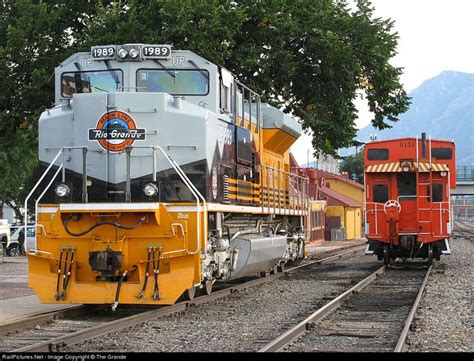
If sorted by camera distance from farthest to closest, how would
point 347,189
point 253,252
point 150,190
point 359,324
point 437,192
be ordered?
point 347,189 < point 437,192 < point 253,252 < point 150,190 < point 359,324

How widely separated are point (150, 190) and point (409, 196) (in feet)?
41.0

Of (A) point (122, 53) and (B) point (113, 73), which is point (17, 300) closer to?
(B) point (113, 73)

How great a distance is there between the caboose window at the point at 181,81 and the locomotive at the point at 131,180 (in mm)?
16

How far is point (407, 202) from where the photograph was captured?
22.6 meters

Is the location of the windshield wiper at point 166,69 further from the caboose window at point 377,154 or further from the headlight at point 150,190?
the caboose window at point 377,154

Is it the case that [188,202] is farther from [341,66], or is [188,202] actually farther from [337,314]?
[341,66]

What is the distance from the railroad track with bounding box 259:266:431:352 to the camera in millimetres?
9078

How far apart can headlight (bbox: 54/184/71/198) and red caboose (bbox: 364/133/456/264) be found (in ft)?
40.4

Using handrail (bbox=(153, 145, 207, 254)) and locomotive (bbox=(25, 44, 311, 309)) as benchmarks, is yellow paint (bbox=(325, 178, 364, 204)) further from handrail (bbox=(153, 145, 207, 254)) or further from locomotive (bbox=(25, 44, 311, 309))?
handrail (bbox=(153, 145, 207, 254))

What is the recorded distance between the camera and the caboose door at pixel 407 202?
22328 millimetres

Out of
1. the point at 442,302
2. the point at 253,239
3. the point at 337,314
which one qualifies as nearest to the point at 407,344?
the point at 337,314

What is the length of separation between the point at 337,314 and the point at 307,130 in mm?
15918

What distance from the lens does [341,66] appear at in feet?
84.1

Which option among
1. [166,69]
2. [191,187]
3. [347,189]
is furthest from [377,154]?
[347,189]
